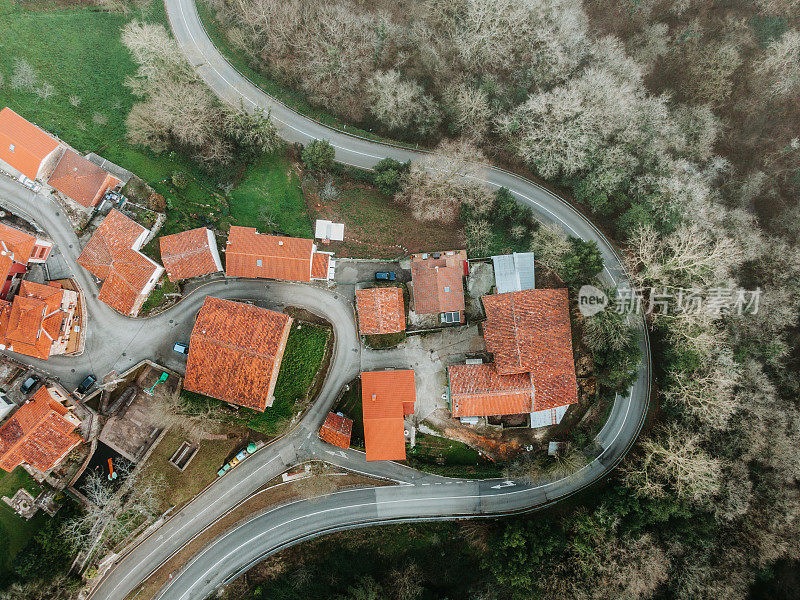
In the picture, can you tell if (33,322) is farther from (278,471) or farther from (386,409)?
(386,409)

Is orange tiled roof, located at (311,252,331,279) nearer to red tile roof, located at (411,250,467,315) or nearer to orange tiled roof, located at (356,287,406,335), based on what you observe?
orange tiled roof, located at (356,287,406,335)

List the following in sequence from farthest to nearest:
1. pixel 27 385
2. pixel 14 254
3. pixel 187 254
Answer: pixel 187 254, pixel 27 385, pixel 14 254

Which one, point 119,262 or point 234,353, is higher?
point 119,262

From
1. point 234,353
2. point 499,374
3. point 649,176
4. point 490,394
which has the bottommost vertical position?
point 490,394

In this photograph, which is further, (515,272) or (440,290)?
(515,272)

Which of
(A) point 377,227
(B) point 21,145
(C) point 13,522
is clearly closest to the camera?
(C) point 13,522

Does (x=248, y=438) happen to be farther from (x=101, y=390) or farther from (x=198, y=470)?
(x=101, y=390)

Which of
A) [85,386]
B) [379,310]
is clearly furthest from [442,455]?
[85,386]
